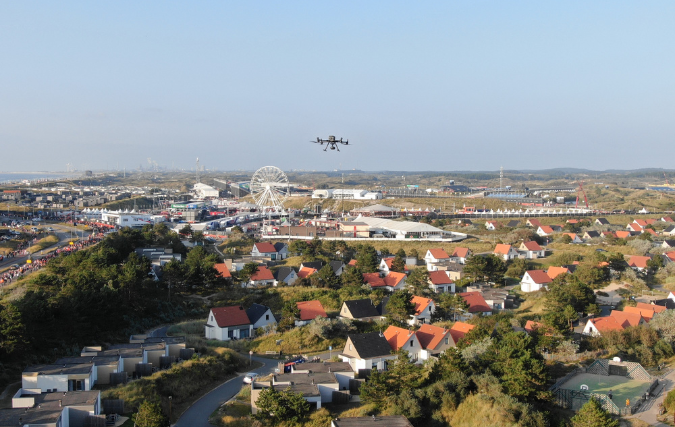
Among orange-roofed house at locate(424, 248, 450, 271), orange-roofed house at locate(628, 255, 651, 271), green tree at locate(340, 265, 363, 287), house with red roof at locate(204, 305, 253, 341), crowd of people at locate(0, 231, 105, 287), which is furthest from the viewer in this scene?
orange-roofed house at locate(424, 248, 450, 271)

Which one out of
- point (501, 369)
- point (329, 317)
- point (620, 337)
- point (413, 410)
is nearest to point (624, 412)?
point (501, 369)

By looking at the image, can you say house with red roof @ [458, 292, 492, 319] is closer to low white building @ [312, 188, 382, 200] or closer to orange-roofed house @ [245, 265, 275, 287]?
orange-roofed house @ [245, 265, 275, 287]

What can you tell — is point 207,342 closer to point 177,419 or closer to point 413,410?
point 177,419

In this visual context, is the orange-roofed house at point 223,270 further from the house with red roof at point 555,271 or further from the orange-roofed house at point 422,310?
the house with red roof at point 555,271

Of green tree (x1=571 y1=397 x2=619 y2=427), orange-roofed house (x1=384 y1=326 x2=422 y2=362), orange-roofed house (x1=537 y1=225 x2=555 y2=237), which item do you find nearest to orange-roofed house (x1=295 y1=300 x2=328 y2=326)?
orange-roofed house (x1=384 y1=326 x2=422 y2=362)

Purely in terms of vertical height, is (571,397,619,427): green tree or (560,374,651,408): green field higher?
(571,397,619,427): green tree
